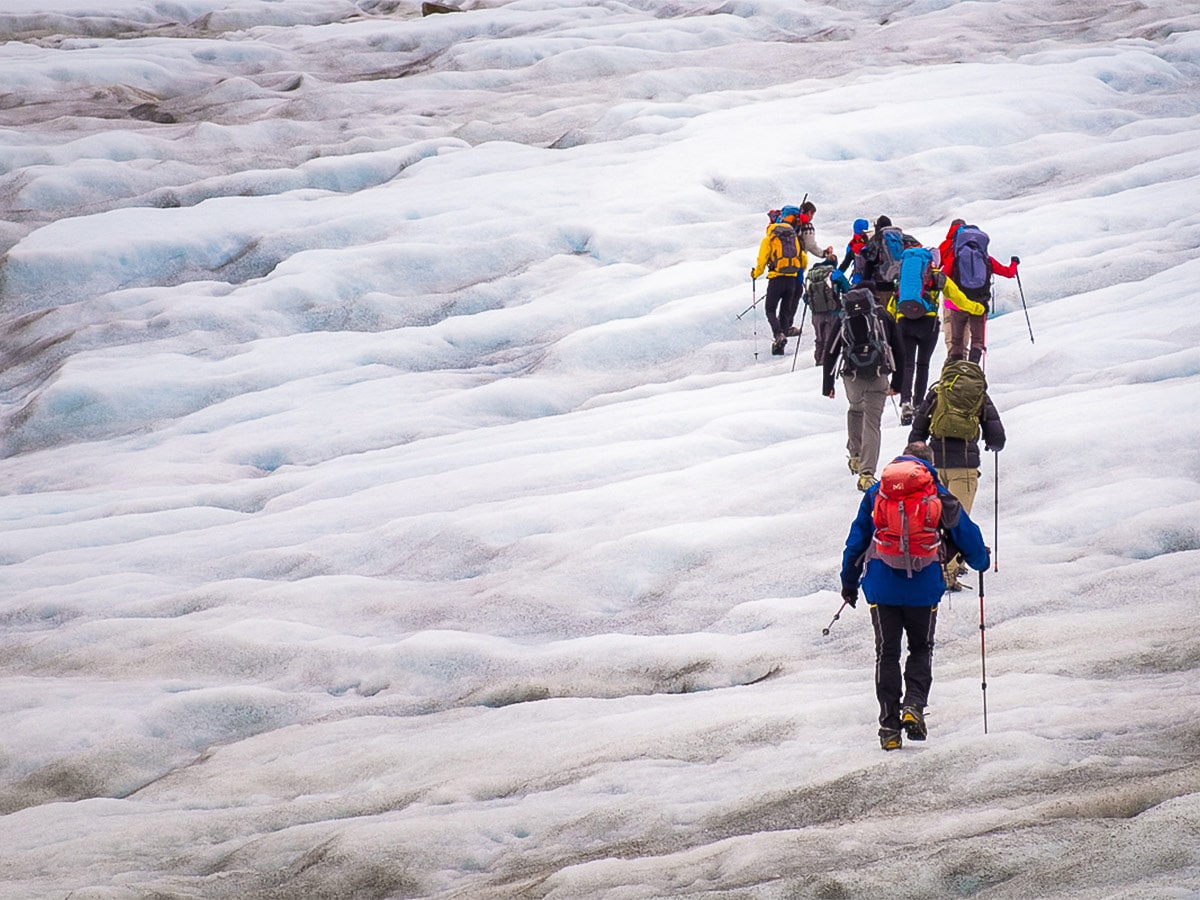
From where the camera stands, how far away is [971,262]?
15.0m

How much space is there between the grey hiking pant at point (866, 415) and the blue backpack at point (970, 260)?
2.48 metres

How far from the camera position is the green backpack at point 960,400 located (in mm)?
10180

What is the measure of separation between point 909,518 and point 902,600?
21.4 inches

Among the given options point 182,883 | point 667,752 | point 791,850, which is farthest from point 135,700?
point 791,850

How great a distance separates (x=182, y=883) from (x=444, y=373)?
1496 centimetres

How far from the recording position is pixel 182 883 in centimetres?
838

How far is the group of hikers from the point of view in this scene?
8016 mm

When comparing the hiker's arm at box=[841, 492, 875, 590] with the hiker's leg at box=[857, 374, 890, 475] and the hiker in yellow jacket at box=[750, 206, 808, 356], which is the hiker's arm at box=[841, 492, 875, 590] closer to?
the hiker's leg at box=[857, 374, 890, 475]

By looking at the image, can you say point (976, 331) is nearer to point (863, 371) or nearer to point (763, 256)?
point (863, 371)

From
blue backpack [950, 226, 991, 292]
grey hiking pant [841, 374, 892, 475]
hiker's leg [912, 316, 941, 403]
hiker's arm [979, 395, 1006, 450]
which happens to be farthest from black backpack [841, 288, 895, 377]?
hiker's arm [979, 395, 1006, 450]

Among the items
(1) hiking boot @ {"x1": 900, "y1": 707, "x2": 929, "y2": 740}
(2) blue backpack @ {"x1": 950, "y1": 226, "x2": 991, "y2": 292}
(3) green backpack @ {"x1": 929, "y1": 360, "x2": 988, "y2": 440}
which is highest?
(2) blue backpack @ {"x1": 950, "y1": 226, "x2": 991, "y2": 292}

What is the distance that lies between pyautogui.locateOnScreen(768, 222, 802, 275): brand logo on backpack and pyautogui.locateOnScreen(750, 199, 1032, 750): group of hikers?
15mm

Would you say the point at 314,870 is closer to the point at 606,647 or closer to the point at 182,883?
the point at 182,883

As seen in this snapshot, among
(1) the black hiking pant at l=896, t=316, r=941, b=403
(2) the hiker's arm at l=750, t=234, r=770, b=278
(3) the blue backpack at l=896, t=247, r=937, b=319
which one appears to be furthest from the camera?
(2) the hiker's arm at l=750, t=234, r=770, b=278
